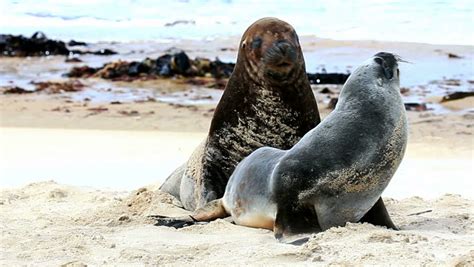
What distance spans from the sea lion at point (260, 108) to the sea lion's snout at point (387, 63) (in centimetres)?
87

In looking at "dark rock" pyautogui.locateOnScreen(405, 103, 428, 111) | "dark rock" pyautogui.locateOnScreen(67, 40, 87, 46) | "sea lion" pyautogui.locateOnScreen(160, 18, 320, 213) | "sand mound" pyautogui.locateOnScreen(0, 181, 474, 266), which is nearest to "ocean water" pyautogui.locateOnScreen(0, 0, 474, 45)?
"dark rock" pyautogui.locateOnScreen(67, 40, 87, 46)

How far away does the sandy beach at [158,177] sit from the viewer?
3.62m

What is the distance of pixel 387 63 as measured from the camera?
4203mm

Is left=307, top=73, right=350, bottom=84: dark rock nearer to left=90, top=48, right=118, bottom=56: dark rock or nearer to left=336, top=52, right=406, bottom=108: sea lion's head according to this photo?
left=90, top=48, right=118, bottom=56: dark rock

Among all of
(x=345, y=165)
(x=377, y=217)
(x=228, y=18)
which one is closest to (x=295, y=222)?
(x=345, y=165)

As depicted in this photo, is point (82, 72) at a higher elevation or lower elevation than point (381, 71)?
lower

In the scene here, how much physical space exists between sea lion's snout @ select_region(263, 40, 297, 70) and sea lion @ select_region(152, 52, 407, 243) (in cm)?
90

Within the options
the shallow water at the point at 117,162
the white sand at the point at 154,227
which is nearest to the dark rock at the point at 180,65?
the shallow water at the point at 117,162

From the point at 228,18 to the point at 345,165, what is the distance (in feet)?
47.2

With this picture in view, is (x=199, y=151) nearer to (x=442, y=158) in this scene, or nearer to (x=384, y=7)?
(x=442, y=158)

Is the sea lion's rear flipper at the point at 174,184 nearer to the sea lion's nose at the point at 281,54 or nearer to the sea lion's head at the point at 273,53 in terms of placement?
the sea lion's head at the point at 273,53

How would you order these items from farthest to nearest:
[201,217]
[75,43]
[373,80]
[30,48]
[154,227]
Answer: [75,43] → [30,48] → [201,217] → [154,227] → [373,80]

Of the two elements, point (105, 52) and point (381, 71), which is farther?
point (105, 52)

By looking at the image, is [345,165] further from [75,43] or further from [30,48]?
[75,43]
